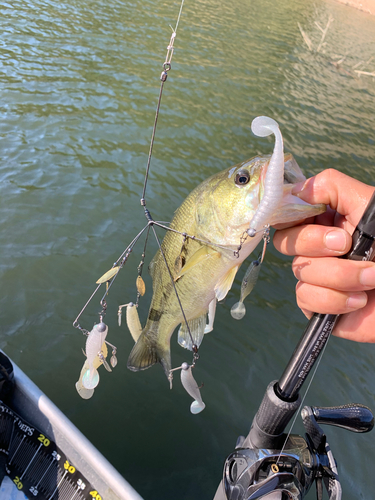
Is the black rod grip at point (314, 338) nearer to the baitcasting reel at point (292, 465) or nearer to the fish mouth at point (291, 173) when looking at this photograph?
the baitcasting reel at point (292, 465)

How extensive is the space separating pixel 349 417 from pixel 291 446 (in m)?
0.37

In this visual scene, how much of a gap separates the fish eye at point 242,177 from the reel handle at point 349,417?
4.61 ft

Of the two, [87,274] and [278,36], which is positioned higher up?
[278,36]

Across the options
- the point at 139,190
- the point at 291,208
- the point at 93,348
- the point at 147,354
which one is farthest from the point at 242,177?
the point at 139,190

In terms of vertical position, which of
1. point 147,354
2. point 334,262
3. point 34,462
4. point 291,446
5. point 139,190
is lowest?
point 34,462

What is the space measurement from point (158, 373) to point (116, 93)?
24.9 feet

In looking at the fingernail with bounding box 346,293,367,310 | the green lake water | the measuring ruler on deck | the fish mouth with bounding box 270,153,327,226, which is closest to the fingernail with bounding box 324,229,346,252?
the fish mouth with bounding box 270,153,327,226

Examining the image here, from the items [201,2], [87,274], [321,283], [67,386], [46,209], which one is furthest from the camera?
[201,2]

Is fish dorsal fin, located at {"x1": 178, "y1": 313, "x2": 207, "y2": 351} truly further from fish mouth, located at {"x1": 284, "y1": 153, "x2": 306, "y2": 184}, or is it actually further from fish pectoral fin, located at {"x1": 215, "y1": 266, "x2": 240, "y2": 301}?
fish mouth, located at {"x1": 284, "y1": 153, "x2": 306, "y2": 184}

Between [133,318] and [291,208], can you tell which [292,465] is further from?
[291,208]

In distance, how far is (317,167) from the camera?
9.07 m

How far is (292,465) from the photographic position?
2.04m

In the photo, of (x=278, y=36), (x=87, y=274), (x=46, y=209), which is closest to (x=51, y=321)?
(x=87, y=274)

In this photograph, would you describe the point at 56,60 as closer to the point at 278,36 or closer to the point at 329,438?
the point at 329,438
